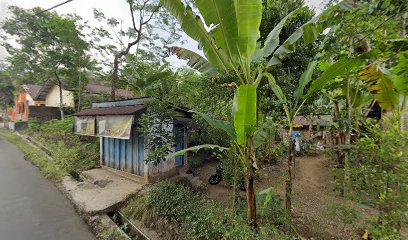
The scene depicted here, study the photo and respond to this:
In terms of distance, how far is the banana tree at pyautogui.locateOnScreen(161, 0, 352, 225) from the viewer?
Result: 8.39ft

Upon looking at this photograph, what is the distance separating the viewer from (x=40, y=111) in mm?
17766

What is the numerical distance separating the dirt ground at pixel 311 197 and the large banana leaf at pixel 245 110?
2.11 meters

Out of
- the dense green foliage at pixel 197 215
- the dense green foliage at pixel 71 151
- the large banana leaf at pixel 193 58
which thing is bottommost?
the dense green foliage at pixel 197 215

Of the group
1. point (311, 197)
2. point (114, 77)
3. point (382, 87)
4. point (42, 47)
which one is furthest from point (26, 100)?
point (382, 87)

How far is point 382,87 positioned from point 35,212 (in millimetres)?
7725

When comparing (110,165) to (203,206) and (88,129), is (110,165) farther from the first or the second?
(203,206)

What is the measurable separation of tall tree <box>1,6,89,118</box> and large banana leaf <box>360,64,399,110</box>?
1390 cm

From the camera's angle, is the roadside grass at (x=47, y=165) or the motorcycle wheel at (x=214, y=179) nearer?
the motorcycle wheel at (x=214, y=179)

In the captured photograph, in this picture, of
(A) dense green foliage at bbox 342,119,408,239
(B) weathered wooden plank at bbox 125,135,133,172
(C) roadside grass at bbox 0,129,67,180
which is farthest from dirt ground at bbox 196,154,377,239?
(C) roadside grass at bbox 0,129,67,180

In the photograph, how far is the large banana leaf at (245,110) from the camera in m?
2.56

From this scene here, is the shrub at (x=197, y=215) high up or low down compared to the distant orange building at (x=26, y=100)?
down

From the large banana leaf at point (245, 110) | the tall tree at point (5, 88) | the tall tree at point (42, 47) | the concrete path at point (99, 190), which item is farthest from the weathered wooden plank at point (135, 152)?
the tall tree at point (5, 88)

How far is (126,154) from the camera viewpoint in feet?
20.8

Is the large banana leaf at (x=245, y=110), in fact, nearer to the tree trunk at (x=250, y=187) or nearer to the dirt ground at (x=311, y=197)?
the tree trunk at (x=250, y=187)
